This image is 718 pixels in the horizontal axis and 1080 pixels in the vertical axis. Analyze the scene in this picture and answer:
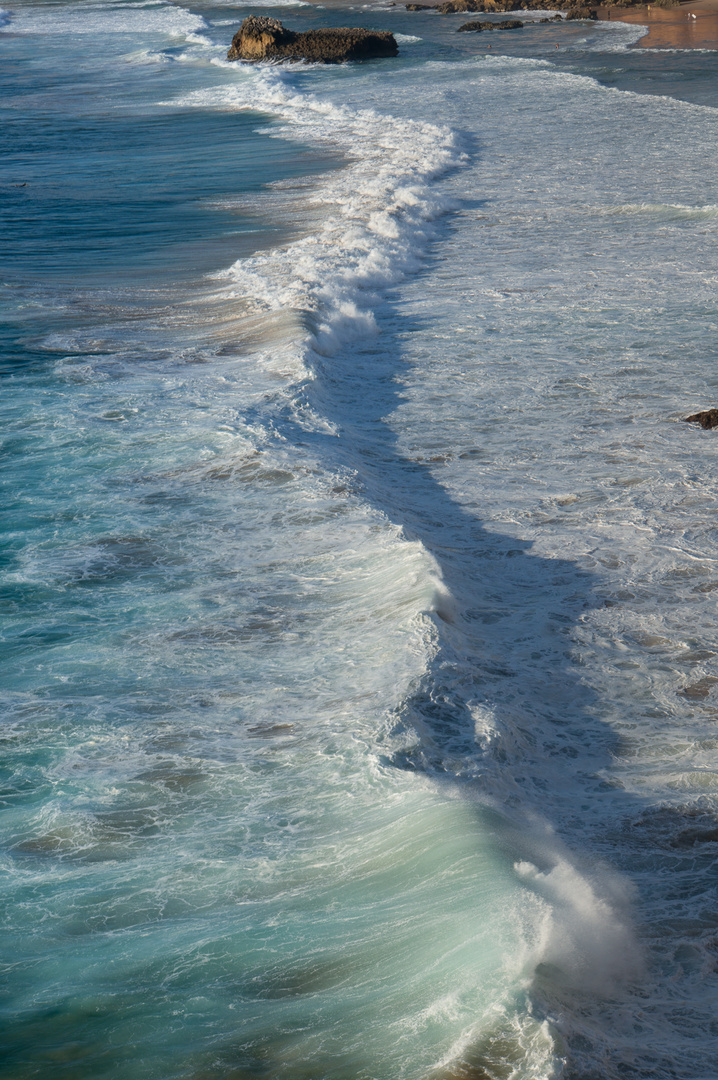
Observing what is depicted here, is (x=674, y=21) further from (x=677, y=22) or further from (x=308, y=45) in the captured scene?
(x=308, y=45)

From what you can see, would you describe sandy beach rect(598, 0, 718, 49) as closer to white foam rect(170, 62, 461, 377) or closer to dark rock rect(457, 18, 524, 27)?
dark rock rect(457, 18, 524, 27)

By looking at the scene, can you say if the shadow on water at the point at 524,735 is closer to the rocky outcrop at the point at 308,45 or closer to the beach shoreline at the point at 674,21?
the beach shoreline at the point at 674,21

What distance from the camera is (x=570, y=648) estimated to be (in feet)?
19.5

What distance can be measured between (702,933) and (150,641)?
3.24 metres

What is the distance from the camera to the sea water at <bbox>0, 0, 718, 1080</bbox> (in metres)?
3.70

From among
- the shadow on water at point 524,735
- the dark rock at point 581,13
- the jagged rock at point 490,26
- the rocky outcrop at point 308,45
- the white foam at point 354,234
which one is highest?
the dark rock at point 581,13

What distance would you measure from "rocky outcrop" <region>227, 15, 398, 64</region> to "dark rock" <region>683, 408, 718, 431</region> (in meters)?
32.0

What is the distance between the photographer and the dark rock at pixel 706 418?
28.2 ft

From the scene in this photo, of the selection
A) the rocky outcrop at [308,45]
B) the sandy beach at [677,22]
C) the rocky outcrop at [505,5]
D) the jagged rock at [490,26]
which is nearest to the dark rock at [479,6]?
the rocky outcrop at [505,5]

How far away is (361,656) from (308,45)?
120 feet

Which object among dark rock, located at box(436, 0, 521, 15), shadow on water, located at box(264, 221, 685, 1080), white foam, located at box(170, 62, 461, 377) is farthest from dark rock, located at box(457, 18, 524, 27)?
shadow on water, located at box(264, 221, 685, 1080)

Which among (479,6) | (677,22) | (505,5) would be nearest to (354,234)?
(677,22)

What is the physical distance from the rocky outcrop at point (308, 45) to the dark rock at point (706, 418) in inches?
1259

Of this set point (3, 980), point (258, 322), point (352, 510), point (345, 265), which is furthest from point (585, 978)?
point (345, 265)
